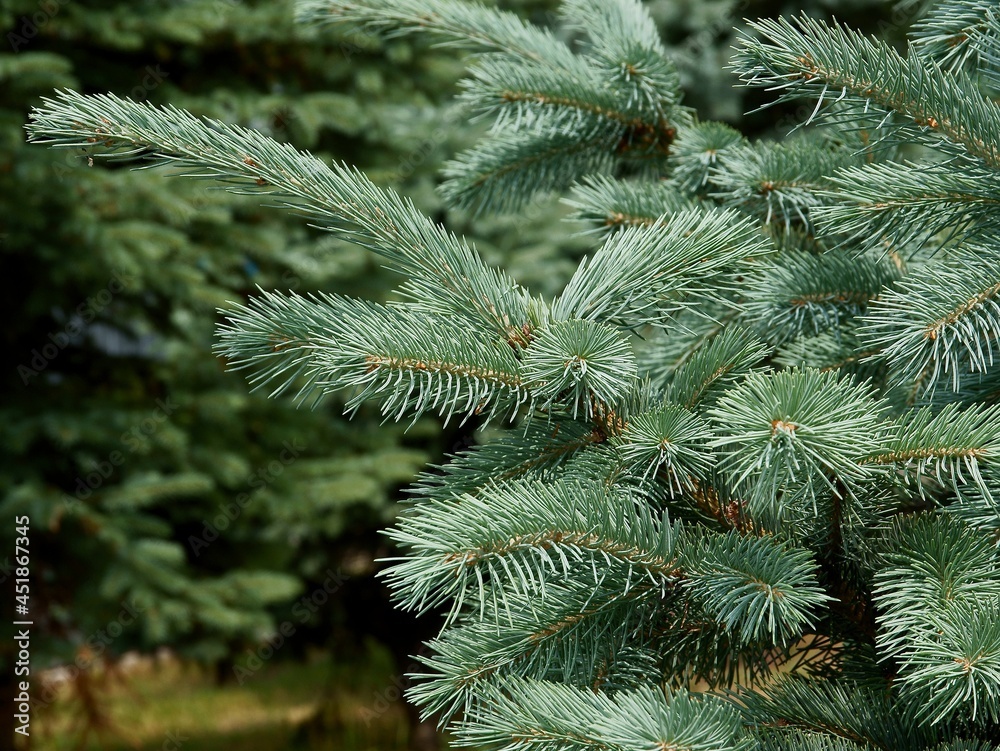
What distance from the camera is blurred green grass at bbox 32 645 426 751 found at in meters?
4.59

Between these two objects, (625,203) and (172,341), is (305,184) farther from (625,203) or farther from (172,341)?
(172,341)

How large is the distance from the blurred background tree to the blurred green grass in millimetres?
316

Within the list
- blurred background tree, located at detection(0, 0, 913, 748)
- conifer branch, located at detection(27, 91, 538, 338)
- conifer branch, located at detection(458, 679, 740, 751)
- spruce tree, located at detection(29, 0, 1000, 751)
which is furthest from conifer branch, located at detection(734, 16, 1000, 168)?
blurred background tree, located at detection(0, 0, 913, 748)

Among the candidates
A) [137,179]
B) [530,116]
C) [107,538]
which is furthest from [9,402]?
[530,116]

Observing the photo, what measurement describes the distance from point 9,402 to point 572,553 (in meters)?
3.74

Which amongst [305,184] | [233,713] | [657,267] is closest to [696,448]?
[657,267]

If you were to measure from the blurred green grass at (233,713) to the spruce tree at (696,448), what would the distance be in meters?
3.84

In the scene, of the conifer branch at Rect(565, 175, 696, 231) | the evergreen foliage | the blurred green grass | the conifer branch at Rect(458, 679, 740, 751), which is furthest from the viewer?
the blurred green grass

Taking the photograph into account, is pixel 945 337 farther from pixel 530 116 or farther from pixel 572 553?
pixel 530 116

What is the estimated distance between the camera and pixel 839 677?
0.92m

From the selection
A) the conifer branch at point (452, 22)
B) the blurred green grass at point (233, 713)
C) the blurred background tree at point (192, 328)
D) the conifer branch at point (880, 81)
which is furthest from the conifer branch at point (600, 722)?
the blurred green grass at point (233, 713)

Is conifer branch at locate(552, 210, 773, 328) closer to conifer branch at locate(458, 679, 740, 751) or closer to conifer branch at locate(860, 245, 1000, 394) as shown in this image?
conifer branch at locate(860, 245, 1000, 394)

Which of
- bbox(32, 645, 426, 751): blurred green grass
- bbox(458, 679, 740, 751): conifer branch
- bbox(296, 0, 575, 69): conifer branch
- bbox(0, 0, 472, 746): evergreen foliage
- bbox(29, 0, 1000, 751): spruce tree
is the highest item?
bbox(296, 0, 575, 69): conifer branch

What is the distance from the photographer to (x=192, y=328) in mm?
4258
